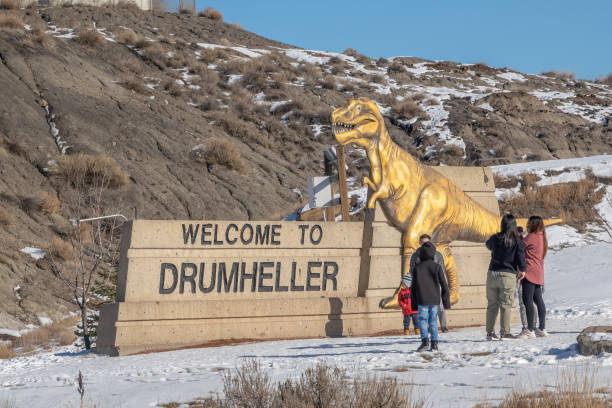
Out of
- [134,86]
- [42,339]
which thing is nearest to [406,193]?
[42,339]

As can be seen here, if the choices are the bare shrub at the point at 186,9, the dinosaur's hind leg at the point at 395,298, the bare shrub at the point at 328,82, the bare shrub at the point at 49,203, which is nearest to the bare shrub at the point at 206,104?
the bare shrub at the point at 328,82

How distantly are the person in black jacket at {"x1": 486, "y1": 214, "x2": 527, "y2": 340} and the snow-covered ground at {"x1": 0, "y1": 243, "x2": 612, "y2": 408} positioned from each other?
0.44m

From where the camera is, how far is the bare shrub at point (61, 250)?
2828cm

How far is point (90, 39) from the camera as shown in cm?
4812

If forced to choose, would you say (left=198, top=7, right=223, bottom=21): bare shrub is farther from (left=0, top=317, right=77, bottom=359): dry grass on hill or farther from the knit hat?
the knit hat

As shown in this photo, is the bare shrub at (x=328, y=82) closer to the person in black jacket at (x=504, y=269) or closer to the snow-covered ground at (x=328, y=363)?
the snow-covered ground at (x=328, y=363)

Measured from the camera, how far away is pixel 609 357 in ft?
26.6

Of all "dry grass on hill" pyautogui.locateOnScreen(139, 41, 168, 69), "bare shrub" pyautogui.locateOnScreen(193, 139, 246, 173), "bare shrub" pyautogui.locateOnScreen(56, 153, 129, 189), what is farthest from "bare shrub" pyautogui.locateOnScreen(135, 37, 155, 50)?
"bare shrub" pyautogui.locateOnScreen(56, 153, 129, 189)

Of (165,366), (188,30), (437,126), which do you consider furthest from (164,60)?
(165,366)

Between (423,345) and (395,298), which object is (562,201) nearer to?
(395,298)

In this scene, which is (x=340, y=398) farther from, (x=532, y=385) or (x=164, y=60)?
(x=164, y=60)

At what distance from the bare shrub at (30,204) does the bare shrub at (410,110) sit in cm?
2470

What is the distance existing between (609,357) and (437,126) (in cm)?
3928

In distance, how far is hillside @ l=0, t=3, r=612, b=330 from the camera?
109 ft
